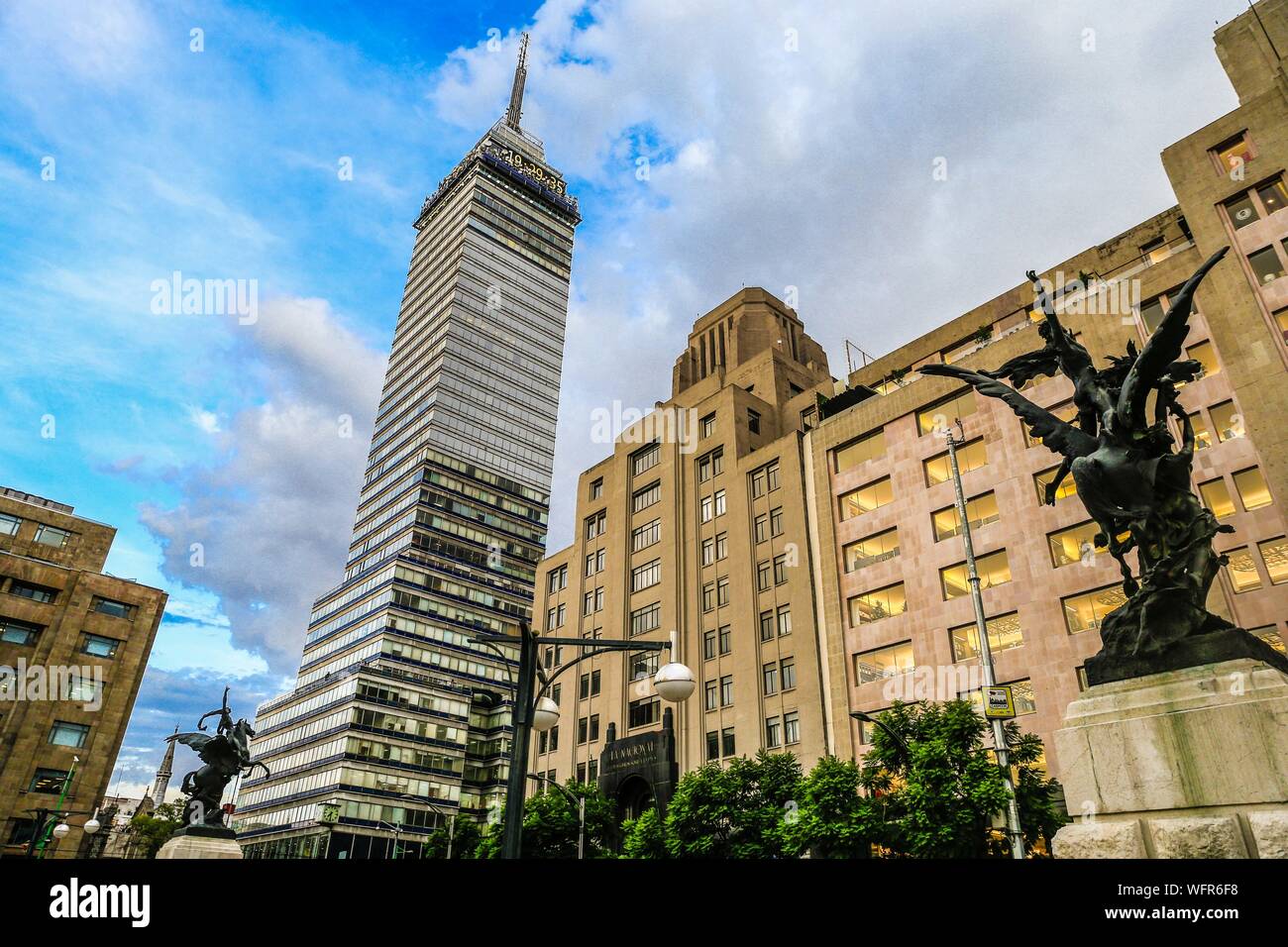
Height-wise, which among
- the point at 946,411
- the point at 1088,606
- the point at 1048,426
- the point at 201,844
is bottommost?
the point at 201,844

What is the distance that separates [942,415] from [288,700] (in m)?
100

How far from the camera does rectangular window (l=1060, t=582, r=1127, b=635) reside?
3684cm

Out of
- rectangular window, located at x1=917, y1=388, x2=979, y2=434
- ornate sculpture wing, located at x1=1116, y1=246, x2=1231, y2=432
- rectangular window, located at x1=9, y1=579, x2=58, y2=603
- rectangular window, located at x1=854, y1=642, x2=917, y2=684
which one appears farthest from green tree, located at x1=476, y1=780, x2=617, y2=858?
Answer: rectangular window, located at x1=9, y1=579, x2=58, y2=603

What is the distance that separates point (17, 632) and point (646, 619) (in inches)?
2024

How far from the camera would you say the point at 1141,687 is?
948 cm

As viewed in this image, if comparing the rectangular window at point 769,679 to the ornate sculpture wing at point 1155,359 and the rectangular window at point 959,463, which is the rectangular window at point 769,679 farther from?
the ornate sculpture wing at point 1155,359

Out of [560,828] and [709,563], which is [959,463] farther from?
[560,828]

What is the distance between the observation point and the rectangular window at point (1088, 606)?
36844mm

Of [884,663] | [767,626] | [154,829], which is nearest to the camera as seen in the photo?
[884,663]

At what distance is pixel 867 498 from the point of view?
5028cm

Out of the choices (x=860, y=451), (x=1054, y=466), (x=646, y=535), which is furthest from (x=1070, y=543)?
(x=646, y=535)

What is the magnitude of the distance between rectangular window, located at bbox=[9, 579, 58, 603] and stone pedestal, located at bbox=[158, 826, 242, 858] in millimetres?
55684

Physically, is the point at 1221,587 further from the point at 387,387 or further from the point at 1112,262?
the point at 387,387
